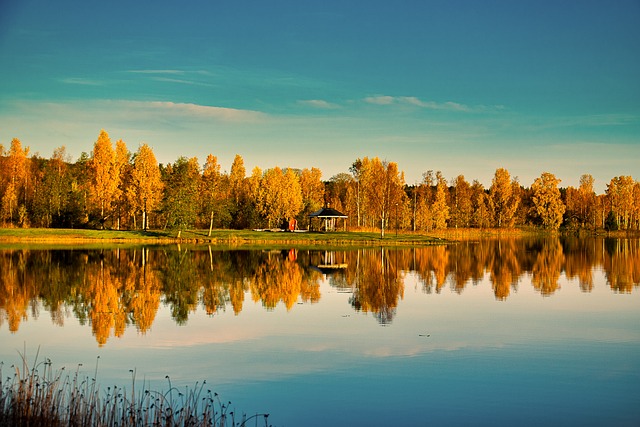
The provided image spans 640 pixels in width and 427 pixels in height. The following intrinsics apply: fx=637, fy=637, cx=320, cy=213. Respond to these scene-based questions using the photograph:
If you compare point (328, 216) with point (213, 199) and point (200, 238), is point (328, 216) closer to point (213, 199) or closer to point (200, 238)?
point (213, 199)

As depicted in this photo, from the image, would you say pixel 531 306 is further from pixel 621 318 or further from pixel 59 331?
pixel 59 331

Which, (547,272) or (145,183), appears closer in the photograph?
(547,272)

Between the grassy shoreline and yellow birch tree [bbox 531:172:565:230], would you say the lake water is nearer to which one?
the grassy shoreline

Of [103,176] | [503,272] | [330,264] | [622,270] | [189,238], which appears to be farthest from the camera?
[103,176]

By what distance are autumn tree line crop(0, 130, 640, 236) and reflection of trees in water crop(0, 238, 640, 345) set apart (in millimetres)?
26098

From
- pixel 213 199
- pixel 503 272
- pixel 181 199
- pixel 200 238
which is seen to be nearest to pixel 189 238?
pixel 200 238

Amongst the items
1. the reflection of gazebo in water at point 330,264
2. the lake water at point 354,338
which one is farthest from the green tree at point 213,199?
the lake water at point 354,338

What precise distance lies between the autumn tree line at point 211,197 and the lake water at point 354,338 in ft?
145

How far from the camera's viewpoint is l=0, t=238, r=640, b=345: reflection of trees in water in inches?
1030

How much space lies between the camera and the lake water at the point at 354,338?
13.8 m

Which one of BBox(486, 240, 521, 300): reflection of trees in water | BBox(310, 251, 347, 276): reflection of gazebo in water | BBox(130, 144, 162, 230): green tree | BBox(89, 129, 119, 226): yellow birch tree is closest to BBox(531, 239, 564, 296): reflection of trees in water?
BBox(486, 240, 521, 300): reflection of trees in water

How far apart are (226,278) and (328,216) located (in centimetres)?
5252

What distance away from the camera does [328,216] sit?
88875 millimetres

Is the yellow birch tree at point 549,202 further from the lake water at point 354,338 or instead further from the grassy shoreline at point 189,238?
the lake water at point 354,338
